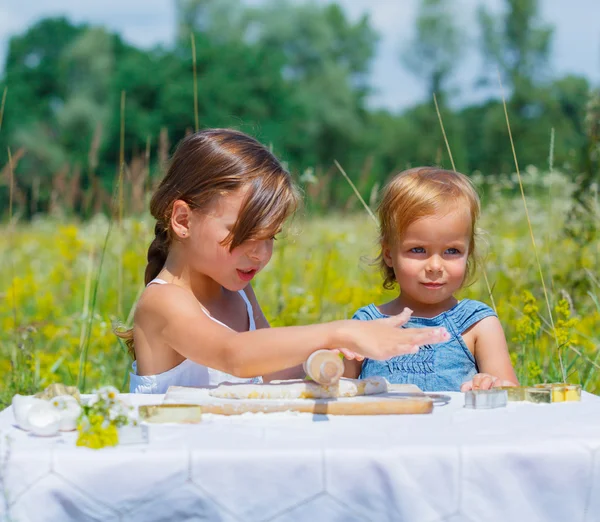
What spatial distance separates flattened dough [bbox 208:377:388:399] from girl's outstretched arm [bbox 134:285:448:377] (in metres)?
0.08

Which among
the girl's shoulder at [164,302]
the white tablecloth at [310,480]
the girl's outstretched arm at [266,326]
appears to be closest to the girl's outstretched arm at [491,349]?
the girl's outstretched arm at [266,326]

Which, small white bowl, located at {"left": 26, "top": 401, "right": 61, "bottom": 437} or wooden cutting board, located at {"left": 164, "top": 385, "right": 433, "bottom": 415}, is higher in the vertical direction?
wooden cutting board, located at {"left": 164, "top": 385, "right": 433, "bottom": 415}

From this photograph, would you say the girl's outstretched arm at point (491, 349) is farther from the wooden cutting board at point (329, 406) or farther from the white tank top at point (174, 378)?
the wooden cutting board at point (329, 406)

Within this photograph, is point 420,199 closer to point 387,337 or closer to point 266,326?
point 266,326

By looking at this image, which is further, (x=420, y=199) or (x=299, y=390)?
(x=420, y=199)

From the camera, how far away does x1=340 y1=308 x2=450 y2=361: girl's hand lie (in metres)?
1.58

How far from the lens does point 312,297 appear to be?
4.01 meters

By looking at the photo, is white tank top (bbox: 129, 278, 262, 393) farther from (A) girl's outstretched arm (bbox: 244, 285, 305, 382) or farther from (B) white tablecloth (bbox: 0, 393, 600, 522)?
(B) white tablecloth (bbox: 0, 393, 600, 522)

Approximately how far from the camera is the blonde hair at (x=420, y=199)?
250cm

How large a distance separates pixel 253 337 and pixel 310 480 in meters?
0.60

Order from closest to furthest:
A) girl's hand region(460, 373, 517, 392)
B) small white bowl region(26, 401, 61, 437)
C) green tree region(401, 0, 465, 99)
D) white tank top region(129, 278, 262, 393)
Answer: small white bowl region(26, 401, 61, 437), girl's hand region(460, 373, 517, 392), white tank top region(129, 278, 262, 393), green tree region(401, 0, 465, 99)

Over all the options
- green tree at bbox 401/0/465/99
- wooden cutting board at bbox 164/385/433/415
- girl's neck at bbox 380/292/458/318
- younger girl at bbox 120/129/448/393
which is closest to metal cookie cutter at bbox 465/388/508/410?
wooden cutting board at bbox 164/385/433/415

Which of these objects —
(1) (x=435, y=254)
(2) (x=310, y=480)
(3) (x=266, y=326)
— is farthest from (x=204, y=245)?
(2) (x=310, y=480)

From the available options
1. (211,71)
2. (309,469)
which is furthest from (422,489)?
(211,71)
